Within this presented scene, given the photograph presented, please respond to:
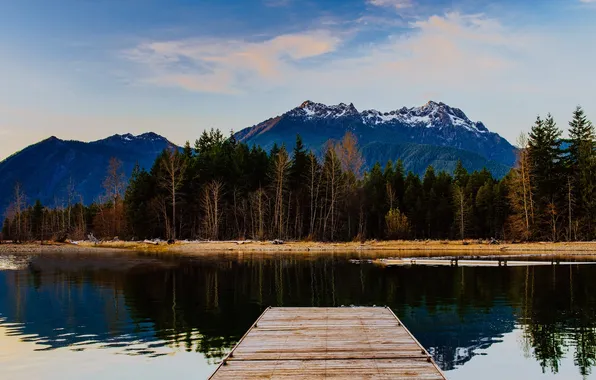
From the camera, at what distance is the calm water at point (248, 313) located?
21.3 metres

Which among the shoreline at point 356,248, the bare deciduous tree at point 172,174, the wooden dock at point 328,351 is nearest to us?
the wooden dock at point 328,351

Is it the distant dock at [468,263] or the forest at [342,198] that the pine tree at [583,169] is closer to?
the forest at [342,198]

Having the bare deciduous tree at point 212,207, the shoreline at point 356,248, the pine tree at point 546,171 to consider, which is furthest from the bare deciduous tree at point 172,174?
the pine tree at point 546,171

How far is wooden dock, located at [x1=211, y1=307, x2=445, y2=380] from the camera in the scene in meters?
15.2

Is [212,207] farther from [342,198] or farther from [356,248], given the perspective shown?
[356,248]

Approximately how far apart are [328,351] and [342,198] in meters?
87.2

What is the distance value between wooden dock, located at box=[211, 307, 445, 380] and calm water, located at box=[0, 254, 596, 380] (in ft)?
7.73

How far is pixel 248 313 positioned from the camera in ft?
103

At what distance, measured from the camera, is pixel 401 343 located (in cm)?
1883

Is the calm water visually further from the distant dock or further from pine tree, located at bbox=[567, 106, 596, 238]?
pine tree, located at bbox=[567, 106, 596, 238]

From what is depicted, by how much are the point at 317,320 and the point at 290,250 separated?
6573 centimetres

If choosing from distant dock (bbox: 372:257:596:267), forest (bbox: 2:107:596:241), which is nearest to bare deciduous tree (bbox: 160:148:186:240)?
forest (bbox: 2:107:596:241)

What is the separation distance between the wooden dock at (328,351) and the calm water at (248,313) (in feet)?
7.73

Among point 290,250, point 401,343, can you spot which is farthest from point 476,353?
point 290,250
